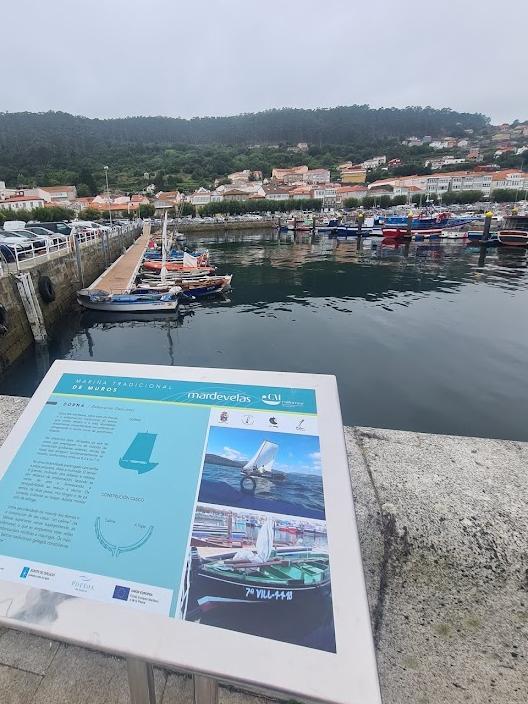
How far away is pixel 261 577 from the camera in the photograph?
52.7 inches

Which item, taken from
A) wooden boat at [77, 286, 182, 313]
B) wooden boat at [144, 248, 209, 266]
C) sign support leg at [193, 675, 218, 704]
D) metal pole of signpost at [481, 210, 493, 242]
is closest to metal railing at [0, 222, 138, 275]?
wooden boat at [77, 286, 182, 313]

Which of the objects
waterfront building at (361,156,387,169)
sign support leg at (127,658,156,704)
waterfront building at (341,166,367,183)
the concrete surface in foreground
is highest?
waterfront building at (361,156,387,169)

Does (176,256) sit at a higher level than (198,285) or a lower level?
higher

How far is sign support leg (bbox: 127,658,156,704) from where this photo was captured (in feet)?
4.40

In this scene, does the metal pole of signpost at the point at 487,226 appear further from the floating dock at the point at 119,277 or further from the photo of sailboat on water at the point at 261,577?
the photo of sailboat on water at the point at 261,577

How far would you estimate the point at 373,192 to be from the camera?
106062 mm

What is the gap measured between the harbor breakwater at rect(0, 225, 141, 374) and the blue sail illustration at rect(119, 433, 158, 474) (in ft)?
40.6

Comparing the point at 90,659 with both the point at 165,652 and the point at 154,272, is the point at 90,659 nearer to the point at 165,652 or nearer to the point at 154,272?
the point at 165,652

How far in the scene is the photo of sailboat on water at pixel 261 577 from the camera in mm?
1230

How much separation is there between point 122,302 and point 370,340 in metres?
11.7

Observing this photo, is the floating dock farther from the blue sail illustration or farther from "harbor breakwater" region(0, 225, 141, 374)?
the blue sail illustration

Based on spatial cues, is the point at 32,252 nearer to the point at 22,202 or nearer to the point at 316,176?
the point at 22,202

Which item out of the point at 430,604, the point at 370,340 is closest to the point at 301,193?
the point at 370,340

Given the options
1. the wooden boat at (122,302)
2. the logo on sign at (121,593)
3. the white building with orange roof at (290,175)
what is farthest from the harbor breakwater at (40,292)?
the white building with orange roof at (290,175)
